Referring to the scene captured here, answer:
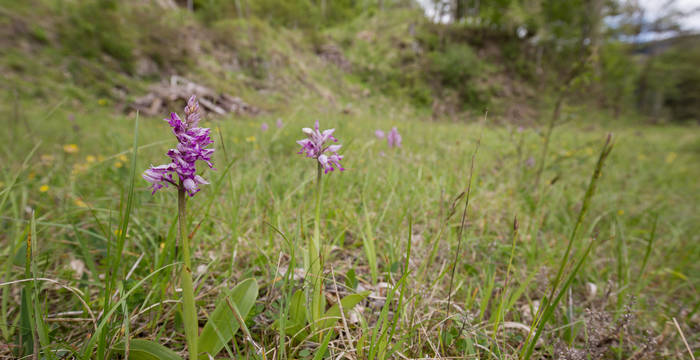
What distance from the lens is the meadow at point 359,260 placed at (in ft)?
2.56

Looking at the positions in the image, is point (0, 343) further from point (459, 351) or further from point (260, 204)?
point (459, 351)

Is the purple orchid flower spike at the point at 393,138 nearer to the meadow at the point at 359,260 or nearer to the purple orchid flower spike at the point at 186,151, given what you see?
the meadow at the point at 359,260

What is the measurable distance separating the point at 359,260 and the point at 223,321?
2.31 ft

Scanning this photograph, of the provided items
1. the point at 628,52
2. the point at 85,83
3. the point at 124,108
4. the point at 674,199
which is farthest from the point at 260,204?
the point at 628,52

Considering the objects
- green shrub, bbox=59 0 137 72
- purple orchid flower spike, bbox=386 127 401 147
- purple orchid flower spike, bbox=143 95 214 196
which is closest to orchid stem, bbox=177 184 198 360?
purple orchid flower spike, bbox=143 95 214 196

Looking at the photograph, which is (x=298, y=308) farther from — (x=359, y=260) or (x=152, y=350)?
(x=359, y=260)

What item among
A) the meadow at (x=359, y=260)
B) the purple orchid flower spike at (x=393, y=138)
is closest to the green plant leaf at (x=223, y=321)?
the meadow at (x=359, y=260)

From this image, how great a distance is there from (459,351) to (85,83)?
11809 millimetres

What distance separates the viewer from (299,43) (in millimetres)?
15969

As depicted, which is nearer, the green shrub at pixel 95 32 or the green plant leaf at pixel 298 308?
the green plant leaf at pixel 298 308

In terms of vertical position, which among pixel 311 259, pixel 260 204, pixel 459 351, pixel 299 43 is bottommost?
pixel 459 351

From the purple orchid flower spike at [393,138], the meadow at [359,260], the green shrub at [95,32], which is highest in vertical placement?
the green shrub at [95,32]

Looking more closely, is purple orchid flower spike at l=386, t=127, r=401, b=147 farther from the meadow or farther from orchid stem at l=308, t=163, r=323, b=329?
orchid stem at l=308, t=163, r=323, b=329

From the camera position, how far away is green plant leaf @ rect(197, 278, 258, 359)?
0.71 meters
